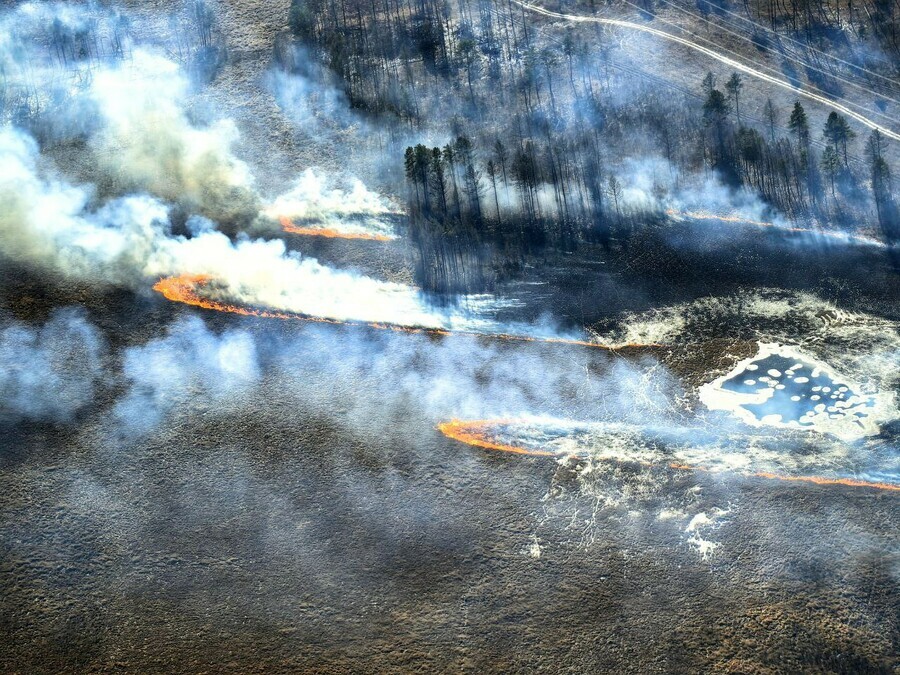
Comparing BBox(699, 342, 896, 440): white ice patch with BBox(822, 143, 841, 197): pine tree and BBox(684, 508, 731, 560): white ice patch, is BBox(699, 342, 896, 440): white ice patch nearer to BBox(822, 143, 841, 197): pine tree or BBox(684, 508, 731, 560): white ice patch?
BBox(684, 508, 731, 560): white ice patch

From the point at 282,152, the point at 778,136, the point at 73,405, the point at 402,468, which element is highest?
the point at 282,152

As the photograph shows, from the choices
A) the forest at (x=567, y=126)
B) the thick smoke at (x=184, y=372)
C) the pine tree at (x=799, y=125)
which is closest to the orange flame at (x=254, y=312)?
the thick smoke at (x=184, y=372)

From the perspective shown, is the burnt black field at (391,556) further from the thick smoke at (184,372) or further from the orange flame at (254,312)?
the orange flame at (254,312)

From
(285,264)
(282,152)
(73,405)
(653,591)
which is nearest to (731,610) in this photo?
(653,591)

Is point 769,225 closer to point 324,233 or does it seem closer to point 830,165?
point 830,165

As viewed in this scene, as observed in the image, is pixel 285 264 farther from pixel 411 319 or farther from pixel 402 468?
pixel 402 468

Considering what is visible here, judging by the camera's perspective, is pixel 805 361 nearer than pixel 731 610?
No

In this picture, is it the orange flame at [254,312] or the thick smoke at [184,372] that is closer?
the thick smoke at [184,372]
